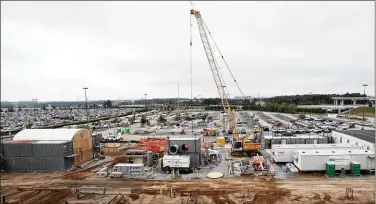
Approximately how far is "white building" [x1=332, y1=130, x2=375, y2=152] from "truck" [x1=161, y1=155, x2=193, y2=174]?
1785cm

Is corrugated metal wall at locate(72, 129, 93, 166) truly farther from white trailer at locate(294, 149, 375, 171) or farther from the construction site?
white trailer at locate(294, 149, 375, 171)

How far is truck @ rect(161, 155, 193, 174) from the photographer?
29.0m

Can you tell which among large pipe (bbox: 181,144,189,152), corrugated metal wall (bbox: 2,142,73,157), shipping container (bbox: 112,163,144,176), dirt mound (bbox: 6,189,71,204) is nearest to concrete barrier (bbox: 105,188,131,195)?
dirt mound (bbox: 6,189,71,204)

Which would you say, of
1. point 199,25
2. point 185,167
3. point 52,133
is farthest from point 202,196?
point 199,25

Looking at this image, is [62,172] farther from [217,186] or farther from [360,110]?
[360,110]

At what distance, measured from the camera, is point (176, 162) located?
29062mm

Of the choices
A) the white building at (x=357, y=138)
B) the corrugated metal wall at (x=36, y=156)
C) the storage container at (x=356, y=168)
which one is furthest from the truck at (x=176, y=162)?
the white building at (x=357, y=138)

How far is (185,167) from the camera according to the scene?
29062 mm

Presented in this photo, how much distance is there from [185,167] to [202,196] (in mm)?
7059

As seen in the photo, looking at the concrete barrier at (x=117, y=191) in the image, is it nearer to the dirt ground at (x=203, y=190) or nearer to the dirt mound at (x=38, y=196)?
the dirt ground at (x=203, y=190)

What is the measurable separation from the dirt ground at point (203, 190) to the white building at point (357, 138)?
806cm

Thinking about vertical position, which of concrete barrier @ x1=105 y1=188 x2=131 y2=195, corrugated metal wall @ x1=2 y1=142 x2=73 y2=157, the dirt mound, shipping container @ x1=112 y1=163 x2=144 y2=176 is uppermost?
corrugated metal wall @ x1=2 y1=142 x2=73 y2=157

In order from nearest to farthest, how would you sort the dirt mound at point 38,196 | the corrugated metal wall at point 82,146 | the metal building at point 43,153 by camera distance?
the dirt mound at point 38,196 < the metal building at point 43,153 < the corrugated metal wall at point 82,146

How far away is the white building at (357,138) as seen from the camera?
31.8m
